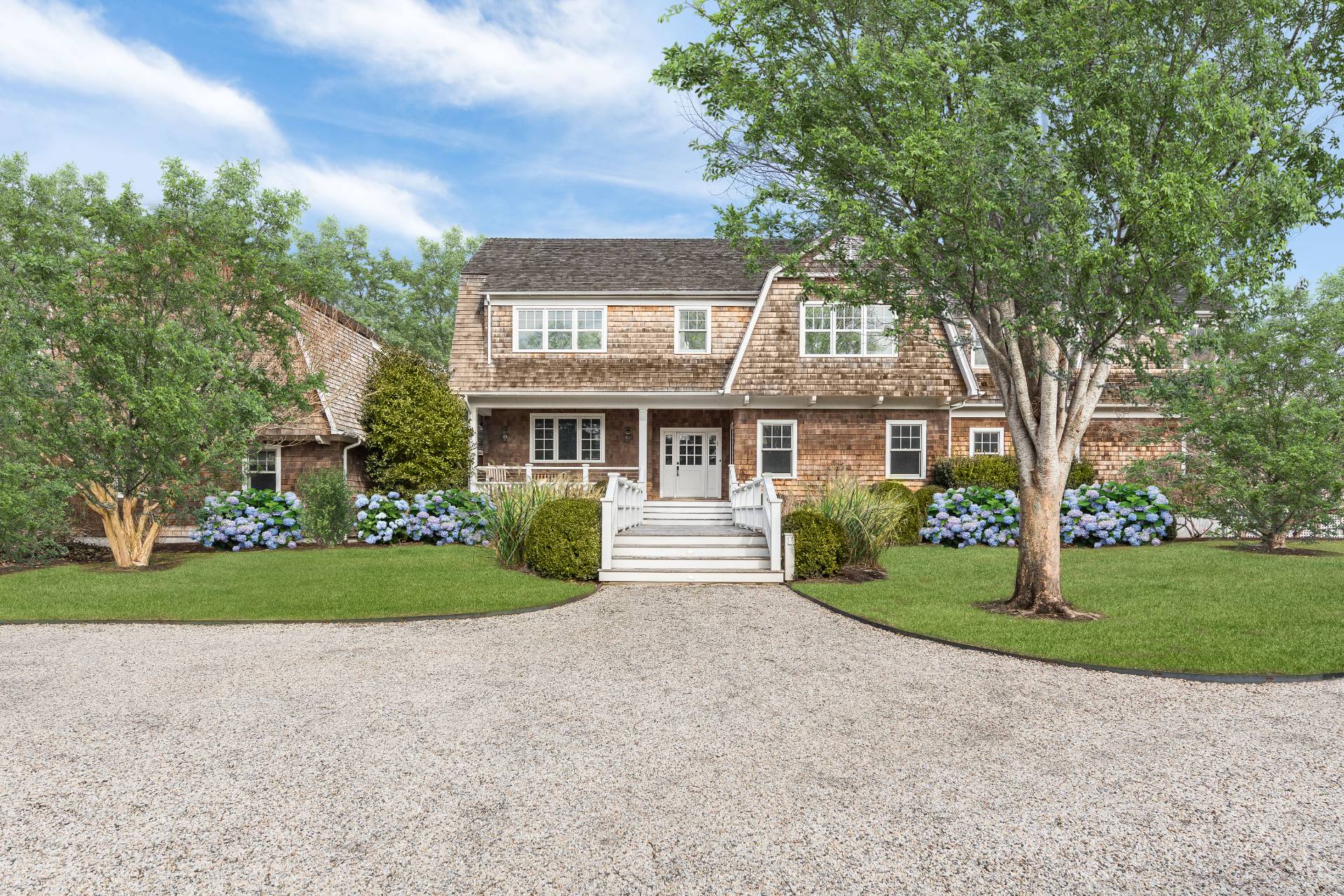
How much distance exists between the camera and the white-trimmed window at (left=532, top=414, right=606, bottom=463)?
2292 centimetres

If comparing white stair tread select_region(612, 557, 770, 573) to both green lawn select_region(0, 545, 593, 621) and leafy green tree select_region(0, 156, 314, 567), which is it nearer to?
green lawn select_region(0, 545, 593, 621)

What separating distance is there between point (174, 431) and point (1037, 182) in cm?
1340

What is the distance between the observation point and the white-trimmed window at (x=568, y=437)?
22922 millimetres

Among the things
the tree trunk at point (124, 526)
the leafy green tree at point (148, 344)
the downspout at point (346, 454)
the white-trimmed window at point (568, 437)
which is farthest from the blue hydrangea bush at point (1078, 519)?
the tree trunk at point (124, 526)

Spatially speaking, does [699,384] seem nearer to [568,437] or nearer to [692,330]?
[692,330]

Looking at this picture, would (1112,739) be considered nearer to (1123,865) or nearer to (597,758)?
(1123,865)

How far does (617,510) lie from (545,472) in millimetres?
8055

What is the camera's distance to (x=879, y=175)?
32.2 feet

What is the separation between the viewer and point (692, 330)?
22312 mm

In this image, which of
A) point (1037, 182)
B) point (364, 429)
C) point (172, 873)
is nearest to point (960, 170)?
point (1037, 182)

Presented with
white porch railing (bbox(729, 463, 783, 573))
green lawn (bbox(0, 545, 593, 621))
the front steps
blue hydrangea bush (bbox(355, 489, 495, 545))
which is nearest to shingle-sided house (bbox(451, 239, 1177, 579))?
white porch railing (bbox(729, 463, 783, 573))

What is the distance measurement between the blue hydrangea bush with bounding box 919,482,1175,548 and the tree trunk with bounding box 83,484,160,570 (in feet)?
49.9

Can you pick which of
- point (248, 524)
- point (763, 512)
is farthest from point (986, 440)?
point (248, 524)

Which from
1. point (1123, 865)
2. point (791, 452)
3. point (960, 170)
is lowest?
point (1123, 865)
